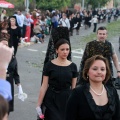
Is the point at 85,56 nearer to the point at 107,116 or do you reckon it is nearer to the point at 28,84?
the point at 107,116

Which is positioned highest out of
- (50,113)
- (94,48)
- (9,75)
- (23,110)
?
(94,48)

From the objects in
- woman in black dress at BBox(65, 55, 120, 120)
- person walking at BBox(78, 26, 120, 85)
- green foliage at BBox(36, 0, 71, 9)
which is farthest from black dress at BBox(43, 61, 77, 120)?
green foliage at BBox(36, 0, 71, 9)

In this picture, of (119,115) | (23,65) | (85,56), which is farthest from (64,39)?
(23,65)

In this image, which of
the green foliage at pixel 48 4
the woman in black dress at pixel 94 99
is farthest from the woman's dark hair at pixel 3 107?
the green foliage at pixel 48 4

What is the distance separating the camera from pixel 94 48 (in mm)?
6137

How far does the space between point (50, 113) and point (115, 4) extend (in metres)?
95.7

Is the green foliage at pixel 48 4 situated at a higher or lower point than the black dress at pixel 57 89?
higher

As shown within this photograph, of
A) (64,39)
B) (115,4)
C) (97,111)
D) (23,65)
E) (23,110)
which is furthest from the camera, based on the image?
(115,4)

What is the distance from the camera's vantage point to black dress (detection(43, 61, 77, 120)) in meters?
5.57

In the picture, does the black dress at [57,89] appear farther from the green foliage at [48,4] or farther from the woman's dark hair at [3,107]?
the green foliage at [48,4]

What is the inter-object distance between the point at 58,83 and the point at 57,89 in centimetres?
11

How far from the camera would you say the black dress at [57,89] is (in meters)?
5.57

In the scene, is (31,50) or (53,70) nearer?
(53,70)

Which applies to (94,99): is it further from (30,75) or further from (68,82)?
(30,75)
